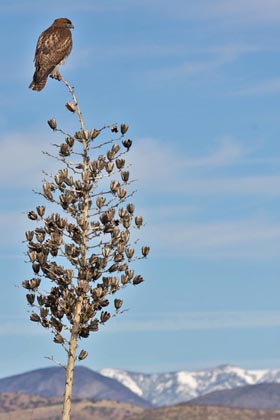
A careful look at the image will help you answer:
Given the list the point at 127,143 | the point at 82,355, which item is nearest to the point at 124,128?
the point at 127,143

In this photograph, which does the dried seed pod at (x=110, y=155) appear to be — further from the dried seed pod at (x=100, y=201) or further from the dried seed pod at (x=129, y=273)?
the dried seed pod at (x=129, y=273)

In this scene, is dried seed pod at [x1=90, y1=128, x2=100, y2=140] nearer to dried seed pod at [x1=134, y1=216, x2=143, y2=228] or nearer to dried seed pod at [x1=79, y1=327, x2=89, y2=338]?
dried seed pod at [x1=134, y1=216, x2=143, y2=228]

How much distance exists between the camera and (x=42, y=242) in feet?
128

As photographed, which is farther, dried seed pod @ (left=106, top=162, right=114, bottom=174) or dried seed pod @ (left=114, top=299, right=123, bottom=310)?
dried seed pod @ (left=106, top=162, right=114, bottom=174)

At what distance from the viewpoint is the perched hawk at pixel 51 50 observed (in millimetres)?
41125

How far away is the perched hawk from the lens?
41125 mm

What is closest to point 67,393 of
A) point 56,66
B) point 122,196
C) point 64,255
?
point 64,255

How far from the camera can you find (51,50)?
42219 millimetres

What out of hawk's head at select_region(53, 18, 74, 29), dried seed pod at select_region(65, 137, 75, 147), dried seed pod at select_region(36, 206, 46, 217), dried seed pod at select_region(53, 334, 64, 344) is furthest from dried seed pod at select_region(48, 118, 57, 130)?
dried seed pod at select_region(53, 334, 64, 344)

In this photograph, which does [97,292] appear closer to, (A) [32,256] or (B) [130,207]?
(A) [32,256]

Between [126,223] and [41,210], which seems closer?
[126,223]

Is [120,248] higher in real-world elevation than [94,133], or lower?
lower

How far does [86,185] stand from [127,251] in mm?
3124

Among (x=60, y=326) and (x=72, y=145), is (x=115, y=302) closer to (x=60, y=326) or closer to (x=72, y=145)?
(x=60, y=326)
